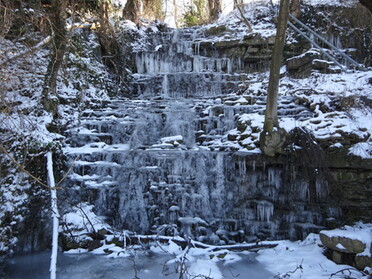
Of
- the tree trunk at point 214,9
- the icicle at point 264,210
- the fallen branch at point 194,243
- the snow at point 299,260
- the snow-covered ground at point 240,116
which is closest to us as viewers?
the snow at point 299,260

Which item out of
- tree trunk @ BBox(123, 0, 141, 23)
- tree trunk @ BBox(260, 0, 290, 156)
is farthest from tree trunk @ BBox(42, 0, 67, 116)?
tree trunk @ BBox(123, 0, 141, 23)

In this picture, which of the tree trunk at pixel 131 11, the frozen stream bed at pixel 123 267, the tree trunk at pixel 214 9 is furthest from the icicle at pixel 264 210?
the tree trunk at pixel 214 9

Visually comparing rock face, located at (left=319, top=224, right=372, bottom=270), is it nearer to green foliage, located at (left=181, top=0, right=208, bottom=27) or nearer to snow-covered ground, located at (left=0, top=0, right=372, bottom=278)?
snow-covered ground, located at (left=0, top=0, right=372, bottom=278)

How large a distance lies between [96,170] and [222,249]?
2.87 meters

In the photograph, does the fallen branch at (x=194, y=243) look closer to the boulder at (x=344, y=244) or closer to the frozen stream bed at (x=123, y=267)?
the frozen stream bed at (x=123, y=267)

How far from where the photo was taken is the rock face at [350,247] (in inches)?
157

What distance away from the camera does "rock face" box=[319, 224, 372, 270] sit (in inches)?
157

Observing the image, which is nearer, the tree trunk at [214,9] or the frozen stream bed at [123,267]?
the frozen stream bed at [123,267]

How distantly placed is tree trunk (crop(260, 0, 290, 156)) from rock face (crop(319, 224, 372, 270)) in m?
1.79

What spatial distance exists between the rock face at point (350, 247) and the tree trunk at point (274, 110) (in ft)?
5.86

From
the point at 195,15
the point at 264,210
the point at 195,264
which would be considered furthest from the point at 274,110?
the point at 195,15

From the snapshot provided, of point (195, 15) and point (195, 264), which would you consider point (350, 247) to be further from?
point (195, 15)

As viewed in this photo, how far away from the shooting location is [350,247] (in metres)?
4.09

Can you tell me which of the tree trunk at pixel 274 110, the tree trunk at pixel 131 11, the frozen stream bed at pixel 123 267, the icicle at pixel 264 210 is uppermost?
the tree trunk at pixel 131 11
